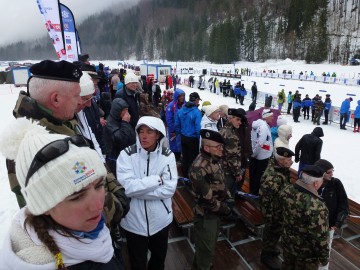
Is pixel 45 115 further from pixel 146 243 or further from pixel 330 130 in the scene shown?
pixel 330 130

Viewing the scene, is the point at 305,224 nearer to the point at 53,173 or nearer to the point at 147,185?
the point at 147,185

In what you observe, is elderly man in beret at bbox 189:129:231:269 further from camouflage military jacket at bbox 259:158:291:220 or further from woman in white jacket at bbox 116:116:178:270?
camouflage military jacket at bbox 259:158:291:220

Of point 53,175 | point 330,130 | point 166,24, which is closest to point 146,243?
point 53,175

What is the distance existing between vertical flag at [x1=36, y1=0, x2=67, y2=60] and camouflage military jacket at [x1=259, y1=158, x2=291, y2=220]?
5.99 m

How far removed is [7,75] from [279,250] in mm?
36922

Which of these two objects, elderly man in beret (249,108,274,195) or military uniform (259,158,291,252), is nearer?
military uniform (259,158,291,252)

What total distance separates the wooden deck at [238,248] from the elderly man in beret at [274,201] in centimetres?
20

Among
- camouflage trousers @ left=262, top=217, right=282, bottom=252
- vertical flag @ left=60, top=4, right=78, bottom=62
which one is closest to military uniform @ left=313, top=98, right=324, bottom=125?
vertical flag @ left=60, top=4, right=78, bottom=62

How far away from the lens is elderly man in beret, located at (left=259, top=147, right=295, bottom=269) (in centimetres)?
313

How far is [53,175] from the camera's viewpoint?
3.32ft

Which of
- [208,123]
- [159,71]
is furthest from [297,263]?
[159,71]

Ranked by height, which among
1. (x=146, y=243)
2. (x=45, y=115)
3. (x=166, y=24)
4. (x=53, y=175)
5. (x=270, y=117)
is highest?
(x=166, y=24)

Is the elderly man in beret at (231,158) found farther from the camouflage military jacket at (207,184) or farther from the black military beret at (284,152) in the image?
the camouflage military jacket at (207,184)

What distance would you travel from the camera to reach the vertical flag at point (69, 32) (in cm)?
737
